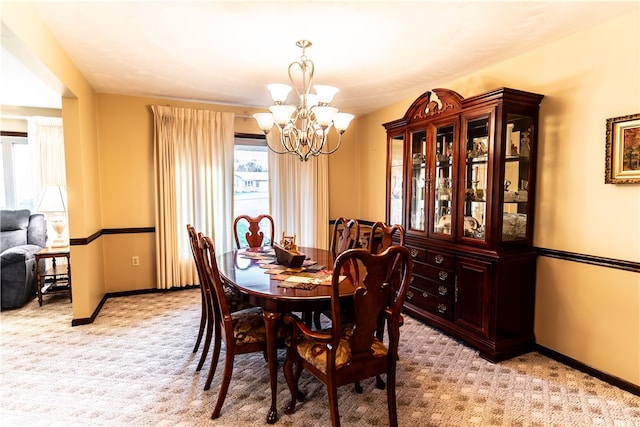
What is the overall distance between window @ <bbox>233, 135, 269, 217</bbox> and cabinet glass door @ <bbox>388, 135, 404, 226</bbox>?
5.98 ft

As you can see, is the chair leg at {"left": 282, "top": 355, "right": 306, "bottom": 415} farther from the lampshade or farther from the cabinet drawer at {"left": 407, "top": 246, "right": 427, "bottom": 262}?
the lampshade

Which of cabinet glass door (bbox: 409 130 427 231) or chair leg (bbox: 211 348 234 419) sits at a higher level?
cabinet glass door (bbox: 409 130 427 231)

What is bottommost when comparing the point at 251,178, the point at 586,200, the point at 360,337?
the point at 360,337

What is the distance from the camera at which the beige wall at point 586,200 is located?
2217 mm

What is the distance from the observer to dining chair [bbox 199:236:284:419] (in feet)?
6.56

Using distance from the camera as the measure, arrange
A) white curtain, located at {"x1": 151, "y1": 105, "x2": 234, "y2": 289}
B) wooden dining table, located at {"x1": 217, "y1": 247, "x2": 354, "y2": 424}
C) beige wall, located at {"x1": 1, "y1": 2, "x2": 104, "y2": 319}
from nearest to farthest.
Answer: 1. wooden dining table, located at {"x1": 217, "y1": 247, "x2": 354, "y2": 424}
2. beige wall, located at {"x1": 1, "y1": 2, "x2": 104, "y2": 319}
3. white curtain, located at {"x1": 151, "y1": 105, "x2": 234, "y2": 289}

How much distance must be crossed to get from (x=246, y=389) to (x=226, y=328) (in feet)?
1.73

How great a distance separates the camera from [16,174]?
4621 millimetres

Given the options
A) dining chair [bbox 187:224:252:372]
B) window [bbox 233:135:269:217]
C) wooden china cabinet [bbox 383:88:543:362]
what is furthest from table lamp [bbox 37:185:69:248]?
wooden china cabinet [bbox 383:88:543:362]

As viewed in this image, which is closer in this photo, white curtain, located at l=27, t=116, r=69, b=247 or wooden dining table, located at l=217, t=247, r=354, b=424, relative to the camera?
wooden dining table, located at l=217, t=247, r=354, b=424

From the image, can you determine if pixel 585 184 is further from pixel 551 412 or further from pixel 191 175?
pixel 191 175

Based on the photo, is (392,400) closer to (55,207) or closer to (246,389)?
(246,389)

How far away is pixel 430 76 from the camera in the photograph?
3.37 metres

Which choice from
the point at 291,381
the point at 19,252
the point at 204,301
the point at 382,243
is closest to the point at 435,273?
the point at 382,243
